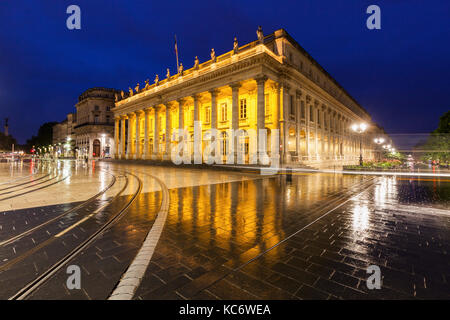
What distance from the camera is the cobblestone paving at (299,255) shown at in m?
2.30

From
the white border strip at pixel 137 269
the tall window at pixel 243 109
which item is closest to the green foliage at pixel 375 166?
the tall window at pixel 243 109

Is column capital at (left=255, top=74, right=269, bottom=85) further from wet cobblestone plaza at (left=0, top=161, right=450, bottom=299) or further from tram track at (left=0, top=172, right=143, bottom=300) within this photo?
tram track at (left=0, top=172, right=143, bottom=300)

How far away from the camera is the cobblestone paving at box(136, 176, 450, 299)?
7.55 feet

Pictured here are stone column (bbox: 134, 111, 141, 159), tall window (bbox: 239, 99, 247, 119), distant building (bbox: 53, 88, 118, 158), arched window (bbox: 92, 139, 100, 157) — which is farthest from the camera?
arched window (bbox: 92, 139, 100, 157)

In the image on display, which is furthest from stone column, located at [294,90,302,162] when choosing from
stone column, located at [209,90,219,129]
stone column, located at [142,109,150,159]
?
stone column, located at [142,109,150,159]

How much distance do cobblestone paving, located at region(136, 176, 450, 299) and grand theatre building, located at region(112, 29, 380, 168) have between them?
17355mm

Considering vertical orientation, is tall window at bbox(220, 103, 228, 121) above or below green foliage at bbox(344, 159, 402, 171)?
above

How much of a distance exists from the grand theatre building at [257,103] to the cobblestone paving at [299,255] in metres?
17.4

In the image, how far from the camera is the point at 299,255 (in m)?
3.15

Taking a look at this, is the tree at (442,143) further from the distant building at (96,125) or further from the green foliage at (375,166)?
the distant building at (96,125)
